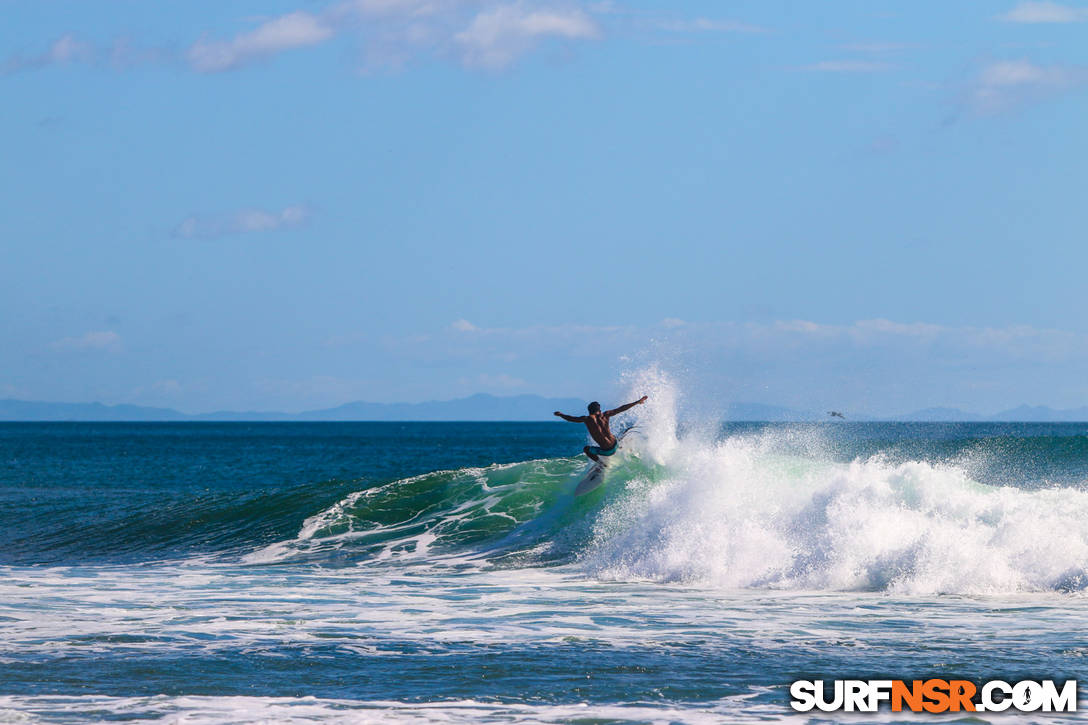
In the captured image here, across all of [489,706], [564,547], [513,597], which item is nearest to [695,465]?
[564,547]

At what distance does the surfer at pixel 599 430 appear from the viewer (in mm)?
21328

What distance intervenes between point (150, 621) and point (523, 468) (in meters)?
13.6

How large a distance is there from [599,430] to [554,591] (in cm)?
631

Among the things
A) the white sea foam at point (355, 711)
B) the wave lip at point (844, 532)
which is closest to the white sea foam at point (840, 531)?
the wave lip at point (844, 532)

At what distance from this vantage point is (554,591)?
52.5ft

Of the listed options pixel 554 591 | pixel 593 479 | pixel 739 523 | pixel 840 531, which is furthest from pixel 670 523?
pixel 593 479

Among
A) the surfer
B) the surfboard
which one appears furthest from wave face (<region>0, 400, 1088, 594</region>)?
the surfer

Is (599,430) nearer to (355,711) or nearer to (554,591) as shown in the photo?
(554,591)

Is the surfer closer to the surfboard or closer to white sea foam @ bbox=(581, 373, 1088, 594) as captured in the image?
the surfboard

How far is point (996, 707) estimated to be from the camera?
9.30 metres

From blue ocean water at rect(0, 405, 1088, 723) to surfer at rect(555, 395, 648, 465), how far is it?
88 cm

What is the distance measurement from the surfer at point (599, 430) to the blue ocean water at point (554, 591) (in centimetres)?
88

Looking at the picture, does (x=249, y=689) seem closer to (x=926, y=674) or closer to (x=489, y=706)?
(x=489, y=706)

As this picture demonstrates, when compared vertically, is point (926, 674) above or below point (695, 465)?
below
